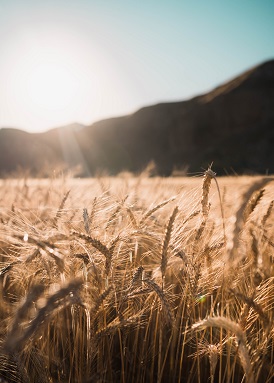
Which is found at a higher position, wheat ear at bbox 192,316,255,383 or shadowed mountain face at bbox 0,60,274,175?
shadowed mountain face at bbox 0,60,274,175

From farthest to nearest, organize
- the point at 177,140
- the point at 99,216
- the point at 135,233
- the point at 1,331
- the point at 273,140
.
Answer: the point at 177,140, the point at 273,140, the point at 99,216, the point at 1,331, the point at 135,233

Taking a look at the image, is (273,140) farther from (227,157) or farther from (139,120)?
(139,120)

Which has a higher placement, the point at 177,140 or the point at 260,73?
Result: the point at 260,73

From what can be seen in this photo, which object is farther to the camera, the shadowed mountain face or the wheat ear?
the shadowed mountain face

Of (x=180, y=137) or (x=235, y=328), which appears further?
(x=180, y=137)

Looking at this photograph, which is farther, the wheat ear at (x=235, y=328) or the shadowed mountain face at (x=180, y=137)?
the shadowed mountain face at (x=180, y=137)

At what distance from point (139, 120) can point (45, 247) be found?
61.3m

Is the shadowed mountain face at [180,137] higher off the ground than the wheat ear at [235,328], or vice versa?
the shadowed mountain face at [180,137]

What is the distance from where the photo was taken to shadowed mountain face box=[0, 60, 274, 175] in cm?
4619

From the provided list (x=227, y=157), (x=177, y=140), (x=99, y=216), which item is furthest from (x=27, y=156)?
(x=99, y=216)

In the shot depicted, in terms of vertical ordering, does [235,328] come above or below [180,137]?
below

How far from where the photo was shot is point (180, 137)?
2101 inches

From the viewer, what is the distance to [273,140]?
44062mm

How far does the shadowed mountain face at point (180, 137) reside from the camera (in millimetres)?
46188
